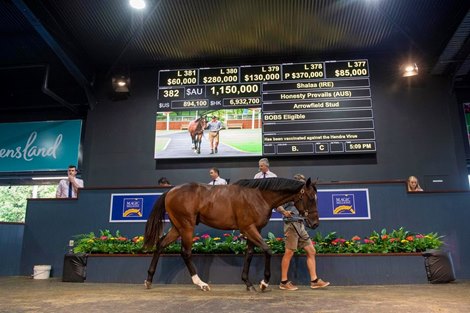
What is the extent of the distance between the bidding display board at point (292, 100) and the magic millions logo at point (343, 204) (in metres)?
2.60

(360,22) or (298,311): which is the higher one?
(360,22)

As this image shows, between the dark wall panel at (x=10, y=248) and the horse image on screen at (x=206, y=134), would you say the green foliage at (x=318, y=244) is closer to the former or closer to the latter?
the dark wall panel at (x=10, y=248)

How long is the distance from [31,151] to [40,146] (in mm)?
334

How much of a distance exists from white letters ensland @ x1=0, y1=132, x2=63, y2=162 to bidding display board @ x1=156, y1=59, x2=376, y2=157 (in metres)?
4.03

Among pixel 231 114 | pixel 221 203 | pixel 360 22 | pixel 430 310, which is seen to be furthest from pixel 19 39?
pixel 430 310

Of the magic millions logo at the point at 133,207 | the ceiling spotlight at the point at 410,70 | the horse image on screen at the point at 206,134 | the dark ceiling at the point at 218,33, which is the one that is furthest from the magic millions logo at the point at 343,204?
the dark ceiling at the point at 218,33

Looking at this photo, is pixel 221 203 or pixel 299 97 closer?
pixel 221 203

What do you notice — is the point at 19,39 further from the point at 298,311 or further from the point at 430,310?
the point at 430,310

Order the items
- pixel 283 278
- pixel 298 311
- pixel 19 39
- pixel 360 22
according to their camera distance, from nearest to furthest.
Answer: pixel 298 311, pixel 283 278, pixel 360 22, pixel 19 39

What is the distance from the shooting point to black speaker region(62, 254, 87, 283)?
265 inches

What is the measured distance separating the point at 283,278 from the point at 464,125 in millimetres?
8392

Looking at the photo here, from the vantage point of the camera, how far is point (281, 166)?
10164mm

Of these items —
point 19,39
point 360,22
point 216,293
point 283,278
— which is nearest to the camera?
point 216,293

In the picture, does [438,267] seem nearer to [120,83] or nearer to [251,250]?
[251,250]
